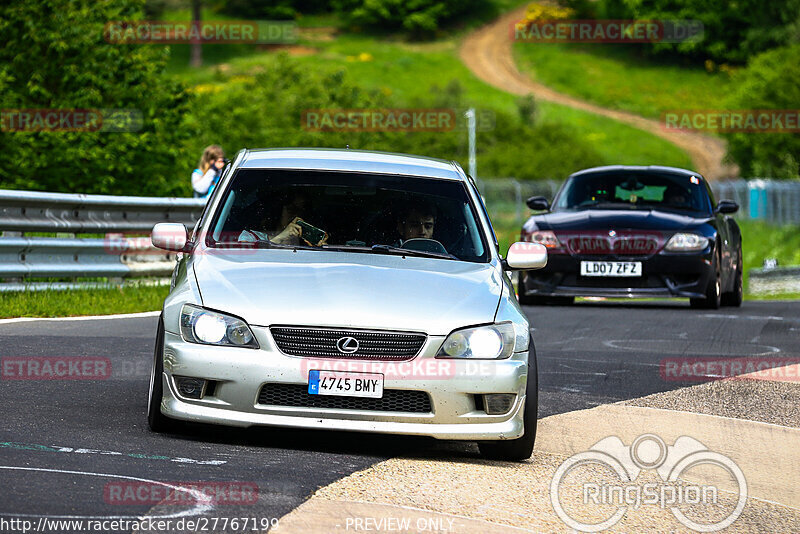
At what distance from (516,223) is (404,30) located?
7666cm

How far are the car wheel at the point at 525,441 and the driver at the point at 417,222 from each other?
46.1 inches

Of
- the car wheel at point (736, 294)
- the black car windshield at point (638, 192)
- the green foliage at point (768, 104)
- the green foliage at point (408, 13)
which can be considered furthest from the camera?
the green foliage at point (408, 13)

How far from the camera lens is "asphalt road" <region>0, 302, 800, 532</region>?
17.6ft

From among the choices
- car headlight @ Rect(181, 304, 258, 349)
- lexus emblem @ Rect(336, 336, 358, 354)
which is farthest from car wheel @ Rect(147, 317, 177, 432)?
lexus emblem @ Rect(336, 336, 358, 354)

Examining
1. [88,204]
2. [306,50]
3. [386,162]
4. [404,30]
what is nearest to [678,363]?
[386,162]

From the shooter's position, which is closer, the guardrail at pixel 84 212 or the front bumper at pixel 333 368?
the front bumper at pixel 333 368

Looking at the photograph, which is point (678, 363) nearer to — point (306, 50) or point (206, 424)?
point (206, 424)

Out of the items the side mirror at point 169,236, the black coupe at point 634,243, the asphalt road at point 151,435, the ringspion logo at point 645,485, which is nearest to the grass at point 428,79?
the black coupe at point 634,243

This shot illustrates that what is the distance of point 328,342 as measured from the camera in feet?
21.5

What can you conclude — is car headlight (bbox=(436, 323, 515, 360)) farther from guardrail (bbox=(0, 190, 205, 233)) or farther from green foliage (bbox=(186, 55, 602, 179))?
green foliage (bbox=(186, 55, 602, 179))

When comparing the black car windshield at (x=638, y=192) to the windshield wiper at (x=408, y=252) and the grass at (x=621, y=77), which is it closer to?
the windshield wiper at (x=408, y=252)

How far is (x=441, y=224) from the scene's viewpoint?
25.8 ft

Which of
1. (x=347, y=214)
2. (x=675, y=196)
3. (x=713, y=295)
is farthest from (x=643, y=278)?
(x=347, y=214)

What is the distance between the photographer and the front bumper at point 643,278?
619 inches
